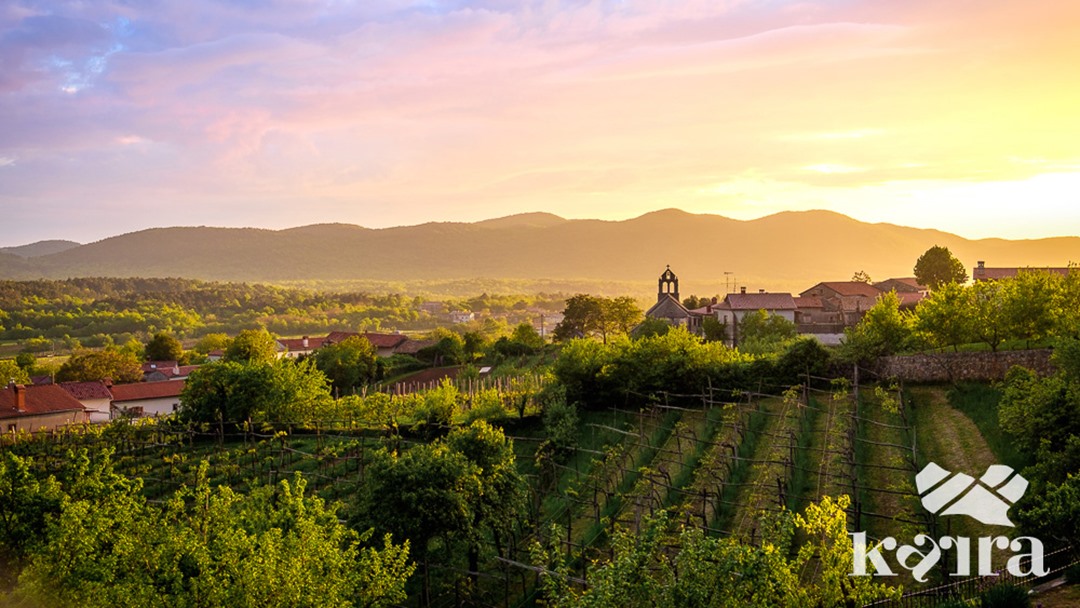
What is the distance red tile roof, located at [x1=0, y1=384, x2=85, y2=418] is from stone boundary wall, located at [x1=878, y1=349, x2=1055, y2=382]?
48.8m

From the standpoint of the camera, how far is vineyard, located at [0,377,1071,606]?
24062 mm

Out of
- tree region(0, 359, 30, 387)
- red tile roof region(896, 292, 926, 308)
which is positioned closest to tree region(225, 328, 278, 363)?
tree region(0, 359, 30, 387)

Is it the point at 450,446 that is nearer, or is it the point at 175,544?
the point at 175,544

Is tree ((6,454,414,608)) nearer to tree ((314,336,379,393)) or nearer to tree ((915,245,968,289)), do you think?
tree ((314,336,379,393))

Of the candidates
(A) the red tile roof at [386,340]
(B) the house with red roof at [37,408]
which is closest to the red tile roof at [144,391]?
(B) the house with red roof at [37,408]

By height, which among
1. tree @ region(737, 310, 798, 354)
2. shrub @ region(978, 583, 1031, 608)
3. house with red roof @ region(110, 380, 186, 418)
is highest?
tree @ region(737, 310, 798, 354)

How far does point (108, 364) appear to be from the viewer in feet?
251

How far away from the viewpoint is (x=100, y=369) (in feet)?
248

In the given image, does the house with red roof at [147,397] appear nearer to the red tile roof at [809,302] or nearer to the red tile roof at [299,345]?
the red tile roof at [299,345]

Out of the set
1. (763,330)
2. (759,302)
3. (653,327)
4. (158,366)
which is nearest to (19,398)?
(158,366)

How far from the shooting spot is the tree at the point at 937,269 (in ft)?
264

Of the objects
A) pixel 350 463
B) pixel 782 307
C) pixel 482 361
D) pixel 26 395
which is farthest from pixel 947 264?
pixel 26 395

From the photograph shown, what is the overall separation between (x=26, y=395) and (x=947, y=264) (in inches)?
2997

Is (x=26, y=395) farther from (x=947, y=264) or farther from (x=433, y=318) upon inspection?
(x=433, y=318)
